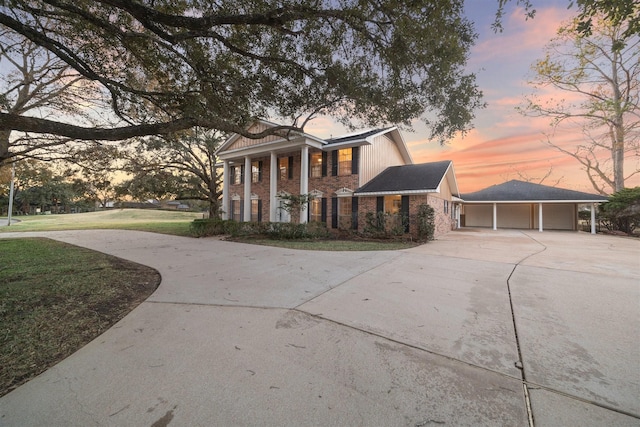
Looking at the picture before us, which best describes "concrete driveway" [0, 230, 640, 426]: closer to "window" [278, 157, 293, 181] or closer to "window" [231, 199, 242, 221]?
"window" [278, 157, 293, 181]

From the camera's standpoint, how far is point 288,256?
805cm

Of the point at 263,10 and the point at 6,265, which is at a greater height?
the point at 263,10

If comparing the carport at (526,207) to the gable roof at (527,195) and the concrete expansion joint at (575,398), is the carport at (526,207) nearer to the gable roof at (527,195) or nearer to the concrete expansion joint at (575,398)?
the gable roof at (527,195)

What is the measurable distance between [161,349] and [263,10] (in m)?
6.60

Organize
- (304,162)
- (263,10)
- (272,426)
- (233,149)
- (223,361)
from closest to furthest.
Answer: (272,426), (223,361), (263,10), (304,162), (233,149)

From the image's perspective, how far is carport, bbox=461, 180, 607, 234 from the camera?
1803 cm

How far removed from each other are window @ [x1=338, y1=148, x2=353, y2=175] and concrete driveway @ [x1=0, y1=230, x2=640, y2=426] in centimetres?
1118

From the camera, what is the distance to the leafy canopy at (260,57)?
496 centimetres

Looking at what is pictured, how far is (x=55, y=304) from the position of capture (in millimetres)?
3881

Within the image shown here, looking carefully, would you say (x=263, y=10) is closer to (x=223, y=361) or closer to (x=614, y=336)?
(x=223, y=361)

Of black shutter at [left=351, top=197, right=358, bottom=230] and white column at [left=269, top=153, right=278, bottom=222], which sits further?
white column at [left=269, top=153, right=278, bottom=222]

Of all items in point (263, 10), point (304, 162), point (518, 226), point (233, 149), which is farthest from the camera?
point (518, 226)

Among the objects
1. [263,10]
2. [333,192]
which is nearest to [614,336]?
[263,10]

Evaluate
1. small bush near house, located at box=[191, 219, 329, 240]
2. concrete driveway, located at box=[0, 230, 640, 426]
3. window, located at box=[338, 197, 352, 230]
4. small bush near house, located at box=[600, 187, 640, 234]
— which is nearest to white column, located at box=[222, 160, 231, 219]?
small bush near house, located at box=[191, 219, 329, 240]
